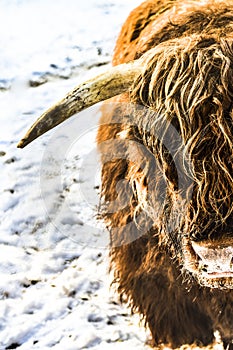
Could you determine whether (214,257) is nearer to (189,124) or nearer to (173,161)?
(173,161)

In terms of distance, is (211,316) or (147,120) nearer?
(147,120)

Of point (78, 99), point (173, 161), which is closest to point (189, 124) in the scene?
point (173, 161)

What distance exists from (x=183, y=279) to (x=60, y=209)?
1.50 meters

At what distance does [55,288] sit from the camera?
3.89 meters

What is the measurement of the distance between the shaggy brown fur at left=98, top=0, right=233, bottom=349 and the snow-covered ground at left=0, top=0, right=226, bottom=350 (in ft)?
1.14

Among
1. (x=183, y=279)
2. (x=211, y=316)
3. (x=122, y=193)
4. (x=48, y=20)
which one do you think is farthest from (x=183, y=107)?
(x=48, y=20)

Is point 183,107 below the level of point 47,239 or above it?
above

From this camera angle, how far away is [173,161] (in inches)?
108

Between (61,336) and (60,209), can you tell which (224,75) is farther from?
(60,209)

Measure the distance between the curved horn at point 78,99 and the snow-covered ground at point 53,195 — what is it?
3.49 feet

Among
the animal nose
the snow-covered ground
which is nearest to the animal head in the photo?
the animal nose

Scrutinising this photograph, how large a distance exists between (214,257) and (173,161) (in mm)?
451

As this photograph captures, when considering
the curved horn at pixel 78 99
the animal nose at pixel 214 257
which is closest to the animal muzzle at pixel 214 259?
the animal nose at pixel 214 257

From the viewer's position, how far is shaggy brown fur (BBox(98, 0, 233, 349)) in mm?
2664
